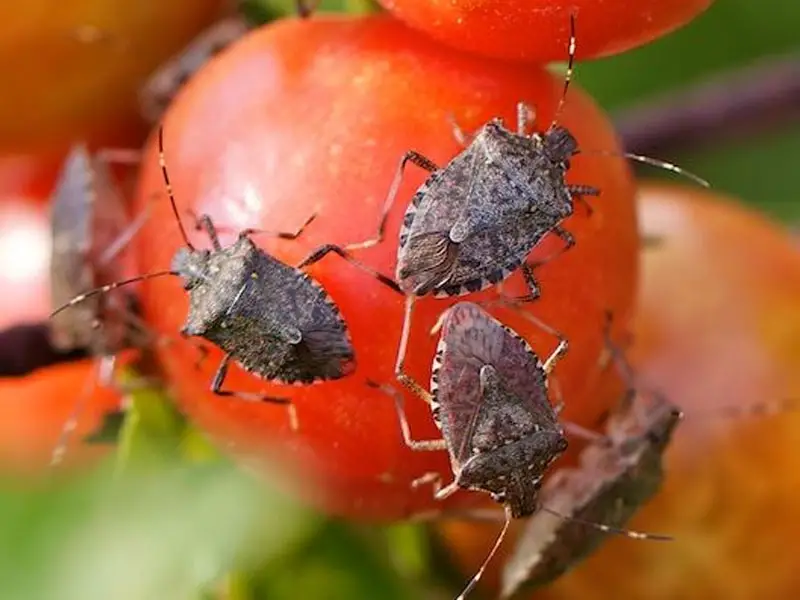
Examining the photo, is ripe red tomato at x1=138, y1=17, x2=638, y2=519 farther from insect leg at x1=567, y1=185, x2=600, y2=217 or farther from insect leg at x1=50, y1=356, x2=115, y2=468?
insect leg at x1=50, y1=356, x2=115, y2=468

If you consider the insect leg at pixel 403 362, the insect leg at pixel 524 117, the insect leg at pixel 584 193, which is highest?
the insect leg at pixel 524 117

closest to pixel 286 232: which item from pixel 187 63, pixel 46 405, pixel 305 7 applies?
pixel 305 7

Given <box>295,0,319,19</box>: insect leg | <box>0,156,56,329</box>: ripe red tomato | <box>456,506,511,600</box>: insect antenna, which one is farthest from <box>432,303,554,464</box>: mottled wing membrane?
<box>0,156,56,329</box>: ripe red tomato

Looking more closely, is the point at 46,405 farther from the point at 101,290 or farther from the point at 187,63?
the point at 187,63

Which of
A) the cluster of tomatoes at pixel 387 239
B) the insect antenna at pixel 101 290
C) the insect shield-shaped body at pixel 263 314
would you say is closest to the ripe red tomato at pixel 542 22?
the cluster of tomatoes at pixel 387 239

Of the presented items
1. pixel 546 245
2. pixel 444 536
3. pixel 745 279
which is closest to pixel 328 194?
pixel 546 245

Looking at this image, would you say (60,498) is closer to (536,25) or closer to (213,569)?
(213,569)

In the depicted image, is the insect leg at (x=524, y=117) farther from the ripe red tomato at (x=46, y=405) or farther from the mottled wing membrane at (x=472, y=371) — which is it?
the ripe red tomato at (x=46, y=405)
